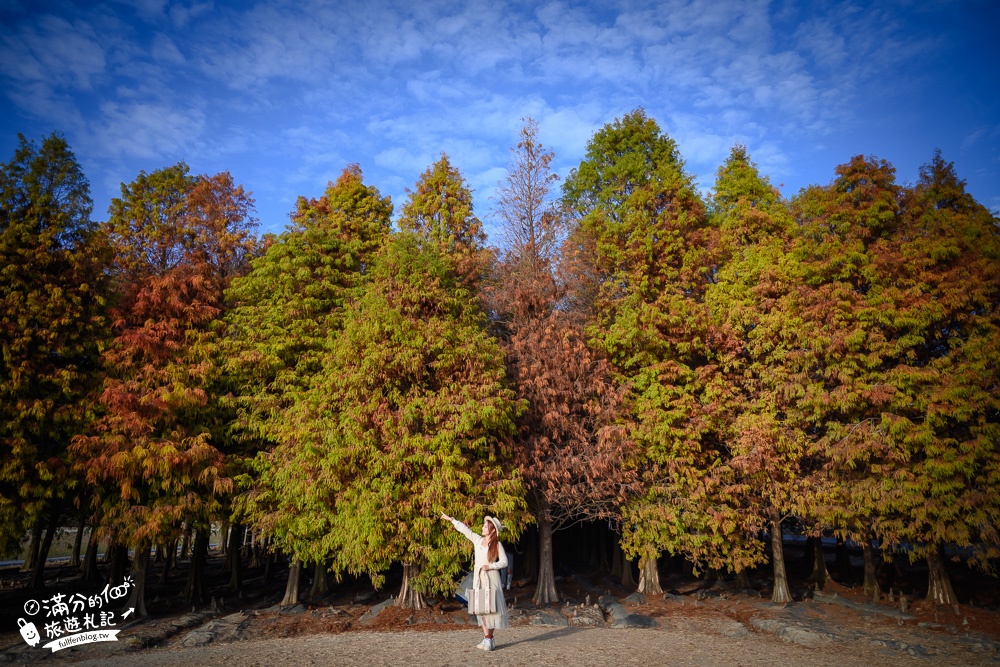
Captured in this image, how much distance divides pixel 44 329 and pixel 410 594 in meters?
12.2

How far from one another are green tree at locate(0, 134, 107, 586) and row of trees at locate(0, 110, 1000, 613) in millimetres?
78

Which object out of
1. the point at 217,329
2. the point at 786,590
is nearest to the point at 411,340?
the point at 217,329

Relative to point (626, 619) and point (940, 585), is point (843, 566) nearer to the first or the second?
point (940, 585)

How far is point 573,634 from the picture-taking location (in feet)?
39.9

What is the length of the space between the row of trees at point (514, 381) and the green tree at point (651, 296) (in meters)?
0.11

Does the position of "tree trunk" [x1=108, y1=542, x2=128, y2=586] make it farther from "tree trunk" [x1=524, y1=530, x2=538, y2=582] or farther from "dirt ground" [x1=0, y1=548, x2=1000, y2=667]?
"tree trunk" [x1=524, y1=530, x2=538, y2=582]

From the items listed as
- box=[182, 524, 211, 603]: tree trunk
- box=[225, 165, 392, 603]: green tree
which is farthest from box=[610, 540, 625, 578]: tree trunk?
box=[182, 524, 211, 603]: tree trunk

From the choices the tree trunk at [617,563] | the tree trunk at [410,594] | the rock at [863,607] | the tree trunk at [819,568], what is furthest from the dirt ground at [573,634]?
the tree trunk at [617,563]

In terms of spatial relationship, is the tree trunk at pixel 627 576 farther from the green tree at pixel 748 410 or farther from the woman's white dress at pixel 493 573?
the woman's white dress at pixel 493 573

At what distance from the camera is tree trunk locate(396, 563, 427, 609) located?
1505cm

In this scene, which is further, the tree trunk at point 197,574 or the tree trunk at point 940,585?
the tree trunk at point 197,574

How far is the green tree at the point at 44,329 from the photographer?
13.4 meters

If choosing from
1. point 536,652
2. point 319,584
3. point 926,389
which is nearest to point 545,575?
point 536,652

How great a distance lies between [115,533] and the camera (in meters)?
14.9
